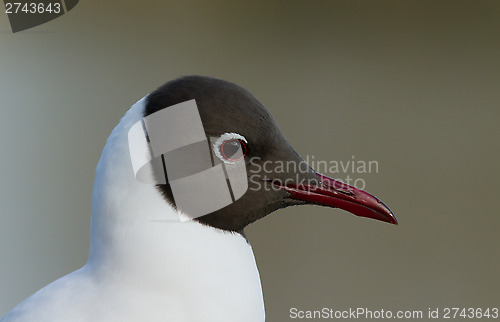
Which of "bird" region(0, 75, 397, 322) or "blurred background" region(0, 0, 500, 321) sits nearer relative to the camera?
"bird" region(0, 75, 397, 322)

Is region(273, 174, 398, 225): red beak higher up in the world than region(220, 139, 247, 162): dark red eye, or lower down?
lower down

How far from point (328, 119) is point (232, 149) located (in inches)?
51.1

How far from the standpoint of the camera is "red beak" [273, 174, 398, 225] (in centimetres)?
59

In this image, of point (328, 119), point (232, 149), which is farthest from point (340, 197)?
point (328, 119)

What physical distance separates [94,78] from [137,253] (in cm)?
121

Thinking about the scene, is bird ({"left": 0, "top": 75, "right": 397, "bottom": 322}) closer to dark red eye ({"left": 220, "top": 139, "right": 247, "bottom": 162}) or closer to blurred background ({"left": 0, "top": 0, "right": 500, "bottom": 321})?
dark red eye ({"left": 220, "top": 139, "right": 247, "bottom": 162})

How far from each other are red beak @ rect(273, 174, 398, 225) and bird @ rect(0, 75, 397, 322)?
→ 0.06m

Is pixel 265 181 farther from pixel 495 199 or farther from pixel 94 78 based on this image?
pixel 495 199

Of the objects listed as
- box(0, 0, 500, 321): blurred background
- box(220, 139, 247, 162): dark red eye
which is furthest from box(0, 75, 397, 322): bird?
box(0, 0, 500, 321): blurred background

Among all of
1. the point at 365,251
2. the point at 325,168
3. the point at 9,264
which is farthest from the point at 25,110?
the point at 365,251

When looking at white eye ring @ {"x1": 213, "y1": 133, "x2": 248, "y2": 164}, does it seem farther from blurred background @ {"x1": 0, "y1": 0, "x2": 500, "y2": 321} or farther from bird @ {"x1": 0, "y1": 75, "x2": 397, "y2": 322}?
blurred background @ {"x1": 0, "y1": 0, "x2": 500, "y2": 321}

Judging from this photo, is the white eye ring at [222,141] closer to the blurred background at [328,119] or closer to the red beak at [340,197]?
the red beak at [340,197]

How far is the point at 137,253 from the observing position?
1.68ft

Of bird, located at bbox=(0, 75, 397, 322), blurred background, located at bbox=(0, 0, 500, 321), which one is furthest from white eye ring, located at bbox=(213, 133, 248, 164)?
blurred background, located at bbox=(0, 0, 500, 321)
